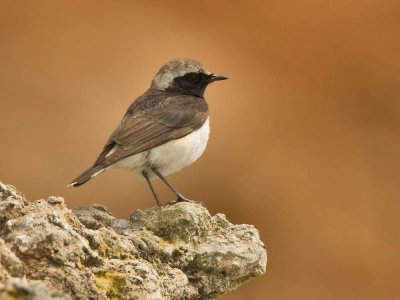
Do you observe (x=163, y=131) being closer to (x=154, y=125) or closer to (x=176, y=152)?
(x=154, y=125)

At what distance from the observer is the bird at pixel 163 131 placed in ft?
27.9

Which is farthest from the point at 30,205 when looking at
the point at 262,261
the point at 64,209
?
the point at 262,261

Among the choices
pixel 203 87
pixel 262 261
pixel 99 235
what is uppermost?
pixel 203 87

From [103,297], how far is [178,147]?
4.37m

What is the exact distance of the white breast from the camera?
8734 millimetres

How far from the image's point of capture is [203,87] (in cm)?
Answer: 1000

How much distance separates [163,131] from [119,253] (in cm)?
371

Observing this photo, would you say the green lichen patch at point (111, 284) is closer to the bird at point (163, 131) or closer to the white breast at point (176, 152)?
the bird at point (163, 131)

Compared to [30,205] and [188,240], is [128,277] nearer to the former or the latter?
[30,205]

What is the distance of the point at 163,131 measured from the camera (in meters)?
8.85

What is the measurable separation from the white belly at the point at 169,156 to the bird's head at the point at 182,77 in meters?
0.91

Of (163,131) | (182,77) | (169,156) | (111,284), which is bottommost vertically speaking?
(111,284)

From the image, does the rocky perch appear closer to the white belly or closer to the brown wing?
the brown wing


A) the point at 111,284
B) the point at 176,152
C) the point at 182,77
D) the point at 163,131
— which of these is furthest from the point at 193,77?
the point at 111,284
